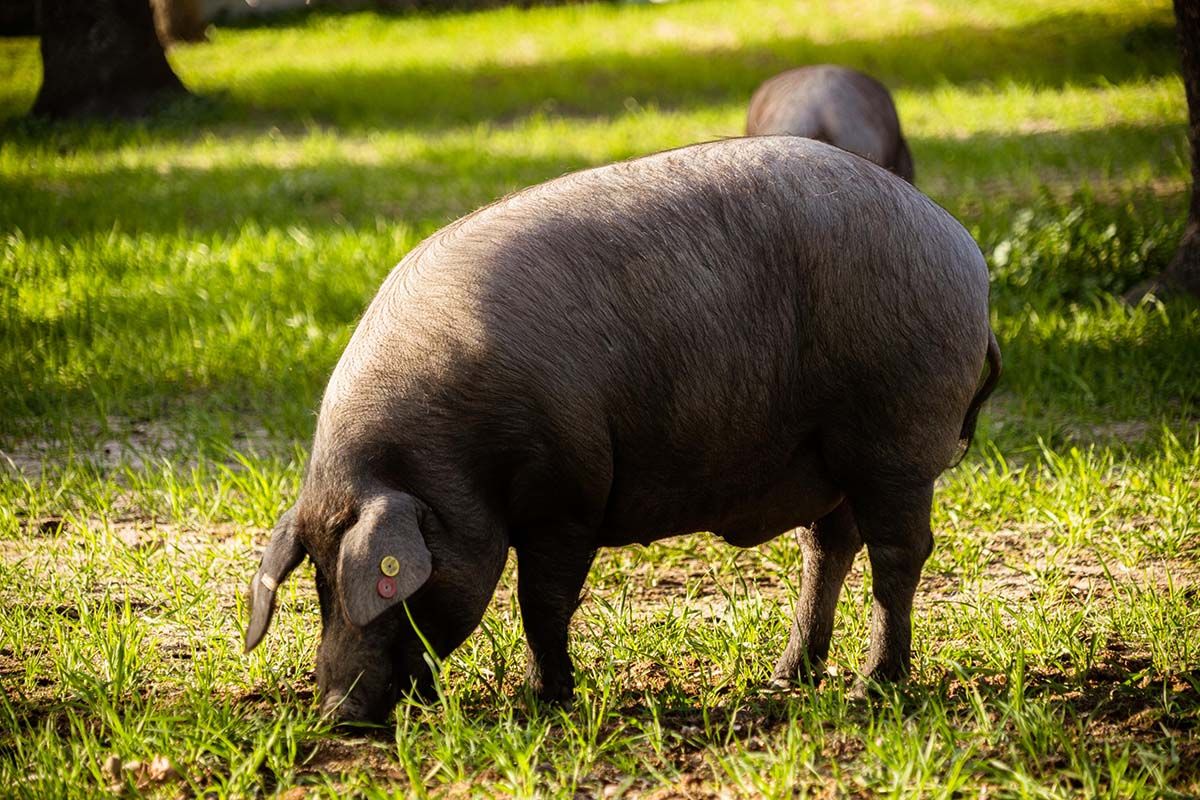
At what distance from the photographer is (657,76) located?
52.2 feet

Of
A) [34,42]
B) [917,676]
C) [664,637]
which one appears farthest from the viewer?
[34,42]

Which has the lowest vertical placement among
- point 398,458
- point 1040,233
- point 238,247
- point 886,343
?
point 238,247

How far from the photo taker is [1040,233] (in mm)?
7922

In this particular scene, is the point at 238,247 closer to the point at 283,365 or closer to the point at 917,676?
the point at 283,365

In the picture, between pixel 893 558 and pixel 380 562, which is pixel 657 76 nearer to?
pixel 893 558

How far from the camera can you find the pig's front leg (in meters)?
3.29

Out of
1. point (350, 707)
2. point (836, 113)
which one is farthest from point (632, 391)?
point (836, 113)

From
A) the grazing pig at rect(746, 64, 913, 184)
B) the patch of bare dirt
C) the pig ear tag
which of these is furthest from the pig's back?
the grazing pig at rect(746, 64, 913, 184)

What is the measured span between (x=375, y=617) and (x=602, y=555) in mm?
1948

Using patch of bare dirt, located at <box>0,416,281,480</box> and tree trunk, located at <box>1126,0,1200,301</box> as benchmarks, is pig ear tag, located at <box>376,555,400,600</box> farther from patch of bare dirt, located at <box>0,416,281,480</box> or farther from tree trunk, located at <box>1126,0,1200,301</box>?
tree trunk, located at <box>1126,0,1200,301</box>

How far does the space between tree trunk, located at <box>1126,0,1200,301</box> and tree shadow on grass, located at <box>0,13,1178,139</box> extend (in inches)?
283

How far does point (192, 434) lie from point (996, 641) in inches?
155

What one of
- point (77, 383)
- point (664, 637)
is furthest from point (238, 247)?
point (664, 637)

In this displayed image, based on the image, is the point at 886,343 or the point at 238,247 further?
the point at 238,247
